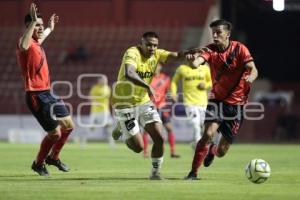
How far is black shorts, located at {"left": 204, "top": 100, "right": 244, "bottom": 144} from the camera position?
1385cm

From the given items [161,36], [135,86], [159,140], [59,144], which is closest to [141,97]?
[135,86]

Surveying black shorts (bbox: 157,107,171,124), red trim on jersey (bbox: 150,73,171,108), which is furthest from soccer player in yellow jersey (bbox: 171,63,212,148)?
black shorts (bbox: 157,107,171,124)

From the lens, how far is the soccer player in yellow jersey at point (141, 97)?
13281 mm

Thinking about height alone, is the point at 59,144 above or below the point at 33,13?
below

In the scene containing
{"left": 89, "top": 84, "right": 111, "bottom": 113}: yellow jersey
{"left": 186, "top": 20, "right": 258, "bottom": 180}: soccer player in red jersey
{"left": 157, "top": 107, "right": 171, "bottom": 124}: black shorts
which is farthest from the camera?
{"left": 89, "top": 84, "right": 111, "bottom": 113}: yellow jersey

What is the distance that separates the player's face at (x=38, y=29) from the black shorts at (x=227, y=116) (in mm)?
2861

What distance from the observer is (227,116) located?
14.1 m

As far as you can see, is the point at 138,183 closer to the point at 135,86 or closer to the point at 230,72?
the point at 135,86

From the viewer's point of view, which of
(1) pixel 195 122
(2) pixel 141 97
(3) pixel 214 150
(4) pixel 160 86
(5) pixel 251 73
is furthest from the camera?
(4) pixel 160 86

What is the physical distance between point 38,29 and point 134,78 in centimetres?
213

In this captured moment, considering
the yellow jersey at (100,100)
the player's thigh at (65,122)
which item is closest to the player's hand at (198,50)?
the player's thigh at (65,122)

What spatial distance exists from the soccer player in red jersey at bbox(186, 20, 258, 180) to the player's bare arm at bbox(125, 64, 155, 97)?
77cm

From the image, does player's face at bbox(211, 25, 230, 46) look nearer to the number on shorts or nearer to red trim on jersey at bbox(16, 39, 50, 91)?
the number on shorts

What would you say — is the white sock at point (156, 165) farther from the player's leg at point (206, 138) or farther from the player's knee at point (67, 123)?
the player's knee at point (67, 123)
